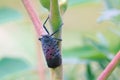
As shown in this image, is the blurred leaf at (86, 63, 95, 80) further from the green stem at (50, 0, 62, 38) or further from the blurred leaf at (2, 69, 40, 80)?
the green stem at (50, 0, 62, 38)

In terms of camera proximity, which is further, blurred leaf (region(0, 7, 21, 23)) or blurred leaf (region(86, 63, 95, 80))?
blurred leaf (region(0, 7, 21, 23))

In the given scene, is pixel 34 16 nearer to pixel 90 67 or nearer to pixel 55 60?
pixel 55 60

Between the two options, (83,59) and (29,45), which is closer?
(83,59)

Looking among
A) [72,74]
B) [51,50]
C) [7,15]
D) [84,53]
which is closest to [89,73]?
[84,53]

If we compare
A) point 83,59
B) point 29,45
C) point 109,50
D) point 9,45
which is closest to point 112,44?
point 109,50

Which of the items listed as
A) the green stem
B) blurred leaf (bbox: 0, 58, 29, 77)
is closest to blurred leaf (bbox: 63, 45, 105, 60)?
blurred leaf (bbox: 0, 58, 29, 77)

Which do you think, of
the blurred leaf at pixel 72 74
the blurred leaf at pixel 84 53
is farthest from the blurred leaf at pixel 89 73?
the blurred leaf at pixel 72 74

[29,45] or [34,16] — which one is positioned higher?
[34,16]
